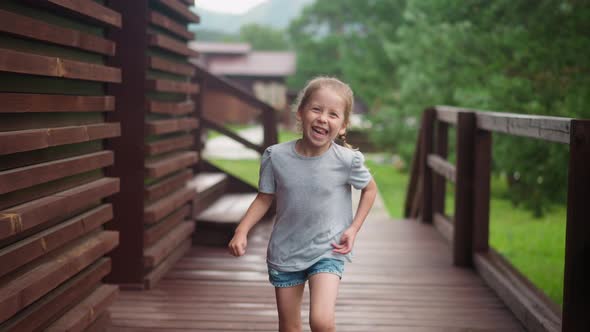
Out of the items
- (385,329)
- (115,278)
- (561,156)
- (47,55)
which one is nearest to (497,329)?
(385,329)

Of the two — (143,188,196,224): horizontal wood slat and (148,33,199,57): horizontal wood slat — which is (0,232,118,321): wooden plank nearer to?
(143,188,196,224): horizontal wood slat

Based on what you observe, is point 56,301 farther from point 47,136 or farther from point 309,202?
point 309,202

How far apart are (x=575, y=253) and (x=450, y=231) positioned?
3371mm

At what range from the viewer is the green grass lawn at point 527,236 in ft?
24.3

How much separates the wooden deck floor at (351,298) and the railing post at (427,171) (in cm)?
157

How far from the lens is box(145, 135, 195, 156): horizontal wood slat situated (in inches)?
185

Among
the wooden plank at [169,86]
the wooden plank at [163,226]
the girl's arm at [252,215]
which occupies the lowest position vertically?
the wooden plank at [163,226]

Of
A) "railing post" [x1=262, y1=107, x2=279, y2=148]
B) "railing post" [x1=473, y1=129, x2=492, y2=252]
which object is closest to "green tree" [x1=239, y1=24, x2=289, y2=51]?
"railing post" [x1=262, y1=107, x2=279, y2=148]

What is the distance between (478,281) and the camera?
510 centimetres

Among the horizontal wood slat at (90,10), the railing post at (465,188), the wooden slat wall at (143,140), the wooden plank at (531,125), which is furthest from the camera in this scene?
→ the railing post at (465,188)

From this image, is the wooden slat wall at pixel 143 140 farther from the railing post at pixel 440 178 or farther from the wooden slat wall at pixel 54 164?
the railing post at pixel 440 178

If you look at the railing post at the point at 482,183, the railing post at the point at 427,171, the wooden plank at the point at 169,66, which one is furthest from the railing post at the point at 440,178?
the wooden plank at the point at 169,66

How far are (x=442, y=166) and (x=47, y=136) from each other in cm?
437

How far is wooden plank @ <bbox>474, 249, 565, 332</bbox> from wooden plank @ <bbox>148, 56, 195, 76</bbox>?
2600 mm
